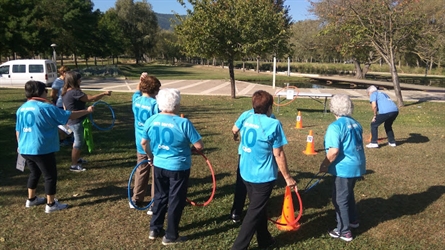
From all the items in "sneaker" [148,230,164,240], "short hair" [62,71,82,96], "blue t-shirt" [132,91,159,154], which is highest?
"short hair" [62,71,82,96]

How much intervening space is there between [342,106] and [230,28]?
15.1 metres

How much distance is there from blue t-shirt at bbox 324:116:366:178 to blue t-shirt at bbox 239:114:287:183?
2.59 feet

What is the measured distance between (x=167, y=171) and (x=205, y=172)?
2.98m

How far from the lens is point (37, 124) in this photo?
4520mm

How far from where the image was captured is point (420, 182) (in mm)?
6441

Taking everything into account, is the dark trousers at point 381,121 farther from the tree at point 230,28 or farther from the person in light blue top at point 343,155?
the tree at point 230,28

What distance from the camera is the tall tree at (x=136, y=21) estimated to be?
73.1 metres

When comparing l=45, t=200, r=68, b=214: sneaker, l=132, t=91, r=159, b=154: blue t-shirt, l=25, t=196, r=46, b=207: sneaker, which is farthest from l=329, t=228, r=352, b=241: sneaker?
l=25, t=196, r=46, b=207: sneaker

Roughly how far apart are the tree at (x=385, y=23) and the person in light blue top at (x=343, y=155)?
45.7ft

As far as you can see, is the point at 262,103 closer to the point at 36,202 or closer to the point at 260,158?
the point at 260,158

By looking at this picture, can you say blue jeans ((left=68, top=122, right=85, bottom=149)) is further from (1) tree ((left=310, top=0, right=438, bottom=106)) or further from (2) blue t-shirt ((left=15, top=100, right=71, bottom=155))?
(1) tree ((left=310, top=0, right=438, bottom=106))

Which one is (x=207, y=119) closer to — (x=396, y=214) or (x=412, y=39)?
(x=396, y=214)

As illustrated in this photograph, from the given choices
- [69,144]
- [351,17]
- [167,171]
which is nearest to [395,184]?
[167,171]

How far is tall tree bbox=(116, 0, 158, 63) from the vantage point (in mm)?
73125
